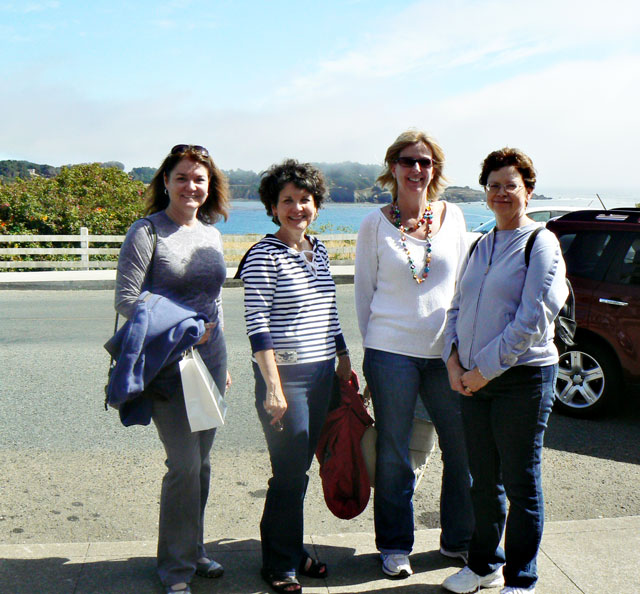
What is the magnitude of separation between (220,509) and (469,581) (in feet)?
5.57

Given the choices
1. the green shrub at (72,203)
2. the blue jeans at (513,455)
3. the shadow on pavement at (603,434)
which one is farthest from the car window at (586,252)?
the green shrub at (72,203)

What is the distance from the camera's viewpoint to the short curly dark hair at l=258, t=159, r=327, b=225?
10.8 feet

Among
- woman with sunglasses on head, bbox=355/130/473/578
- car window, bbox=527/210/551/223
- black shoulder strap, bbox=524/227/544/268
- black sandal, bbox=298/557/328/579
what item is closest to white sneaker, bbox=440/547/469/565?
woman with sunglasses on head, bbox=355/130/473/578

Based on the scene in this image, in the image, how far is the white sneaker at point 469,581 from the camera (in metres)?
3.26

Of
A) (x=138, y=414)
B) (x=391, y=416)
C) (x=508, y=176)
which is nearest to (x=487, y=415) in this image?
(x=391, y=416)

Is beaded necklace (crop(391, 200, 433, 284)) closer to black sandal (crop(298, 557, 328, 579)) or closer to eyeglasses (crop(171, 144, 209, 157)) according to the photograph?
eyeglasses (crop(171, 144, 209, 157))

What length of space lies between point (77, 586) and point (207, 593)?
1.87ft

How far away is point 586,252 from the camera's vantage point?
6.17m

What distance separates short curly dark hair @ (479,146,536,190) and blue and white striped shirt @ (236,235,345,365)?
0.84 meters

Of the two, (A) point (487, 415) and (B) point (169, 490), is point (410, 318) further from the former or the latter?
(B) point (169, 490)

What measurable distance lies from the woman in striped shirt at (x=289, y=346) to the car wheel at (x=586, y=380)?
3.36 m

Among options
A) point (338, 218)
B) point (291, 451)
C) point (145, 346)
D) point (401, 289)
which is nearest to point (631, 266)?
point (401, 289)

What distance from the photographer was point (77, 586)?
3242 mm

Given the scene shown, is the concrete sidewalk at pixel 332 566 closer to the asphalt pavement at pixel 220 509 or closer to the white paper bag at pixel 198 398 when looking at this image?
the asphalt pavement at pixel 220 509
